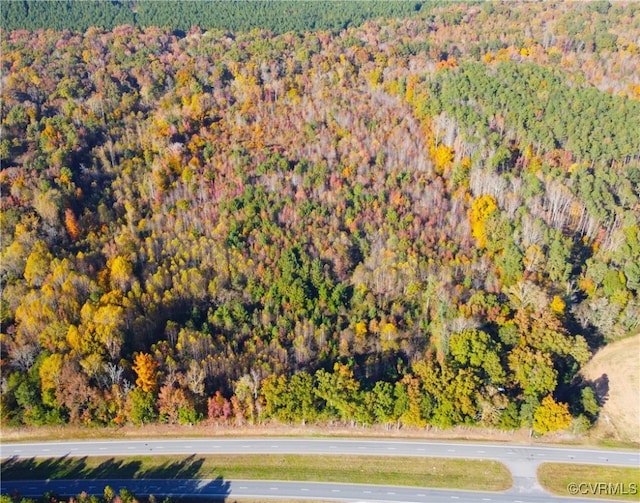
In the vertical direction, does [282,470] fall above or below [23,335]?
below

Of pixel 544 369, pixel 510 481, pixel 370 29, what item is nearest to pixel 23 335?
pixel 510 481

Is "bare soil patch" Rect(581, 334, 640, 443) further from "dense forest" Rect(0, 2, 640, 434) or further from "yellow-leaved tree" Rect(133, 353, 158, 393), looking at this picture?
"yellow-leaved tree" Rect(133, 353, 158, 393)

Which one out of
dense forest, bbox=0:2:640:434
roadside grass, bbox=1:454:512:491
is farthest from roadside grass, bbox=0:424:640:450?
roadside grass, bbox=1:454:512:491

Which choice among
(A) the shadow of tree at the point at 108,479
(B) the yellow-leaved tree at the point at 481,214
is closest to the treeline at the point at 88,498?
(A) the shadow of tree at the point at 108,479

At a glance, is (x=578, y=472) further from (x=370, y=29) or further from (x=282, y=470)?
(x=370, y=29)

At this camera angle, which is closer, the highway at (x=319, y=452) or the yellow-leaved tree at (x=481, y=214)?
the highway at (x=319, y=452)

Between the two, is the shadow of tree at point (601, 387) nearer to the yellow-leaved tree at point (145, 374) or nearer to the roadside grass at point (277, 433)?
the roadside grass at point (277, 433)
